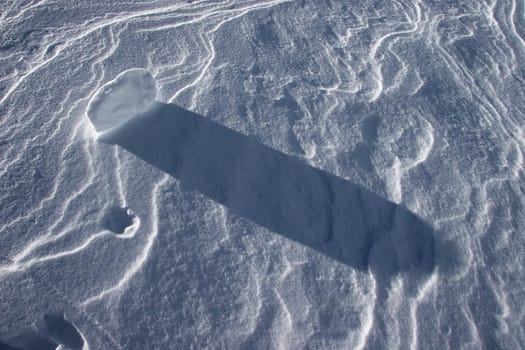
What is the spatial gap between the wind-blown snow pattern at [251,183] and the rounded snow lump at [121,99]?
1 centimetres

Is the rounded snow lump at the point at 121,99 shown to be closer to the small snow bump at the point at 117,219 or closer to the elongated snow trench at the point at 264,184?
the elongated snow trench at the point at 264,184

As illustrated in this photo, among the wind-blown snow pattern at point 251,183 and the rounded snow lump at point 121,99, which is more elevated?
the rounded snow lump at point 121,99

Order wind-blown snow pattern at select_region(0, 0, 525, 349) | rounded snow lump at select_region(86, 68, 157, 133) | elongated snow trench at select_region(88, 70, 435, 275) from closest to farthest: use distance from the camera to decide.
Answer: wind-blown snow pattern at select_region(0, 0, 525, 349)
elongated snow trench at select_region(88, 70, 435, 275)
rounded snow lump at select_region(86, 68, 157, 133)

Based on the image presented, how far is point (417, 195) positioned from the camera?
2.66m

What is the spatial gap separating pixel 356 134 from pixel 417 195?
21.4 inches

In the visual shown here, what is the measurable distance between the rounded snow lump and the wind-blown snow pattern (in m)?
0.01

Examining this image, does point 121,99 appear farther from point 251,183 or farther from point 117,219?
point 251,183

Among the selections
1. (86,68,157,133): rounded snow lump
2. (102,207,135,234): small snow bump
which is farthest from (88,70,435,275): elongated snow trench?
(102,207,135,234): small snow bump

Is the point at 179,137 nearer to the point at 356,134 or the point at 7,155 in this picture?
the point at 7,155

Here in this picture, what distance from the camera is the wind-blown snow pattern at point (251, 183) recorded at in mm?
2088

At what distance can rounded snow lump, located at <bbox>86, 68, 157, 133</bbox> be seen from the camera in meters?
2.65

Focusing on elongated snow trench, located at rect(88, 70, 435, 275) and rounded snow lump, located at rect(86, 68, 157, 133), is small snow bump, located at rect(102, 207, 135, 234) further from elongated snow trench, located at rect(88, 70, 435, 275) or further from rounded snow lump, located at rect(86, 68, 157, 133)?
rounded snow lump, located at rect(86, 68, 157, 133)

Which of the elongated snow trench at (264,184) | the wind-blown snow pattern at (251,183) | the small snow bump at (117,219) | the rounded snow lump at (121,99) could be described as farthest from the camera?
the rounded snow lump at (121,99)

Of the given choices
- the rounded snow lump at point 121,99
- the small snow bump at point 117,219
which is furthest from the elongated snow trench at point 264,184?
the small snow bump at point 117,219
